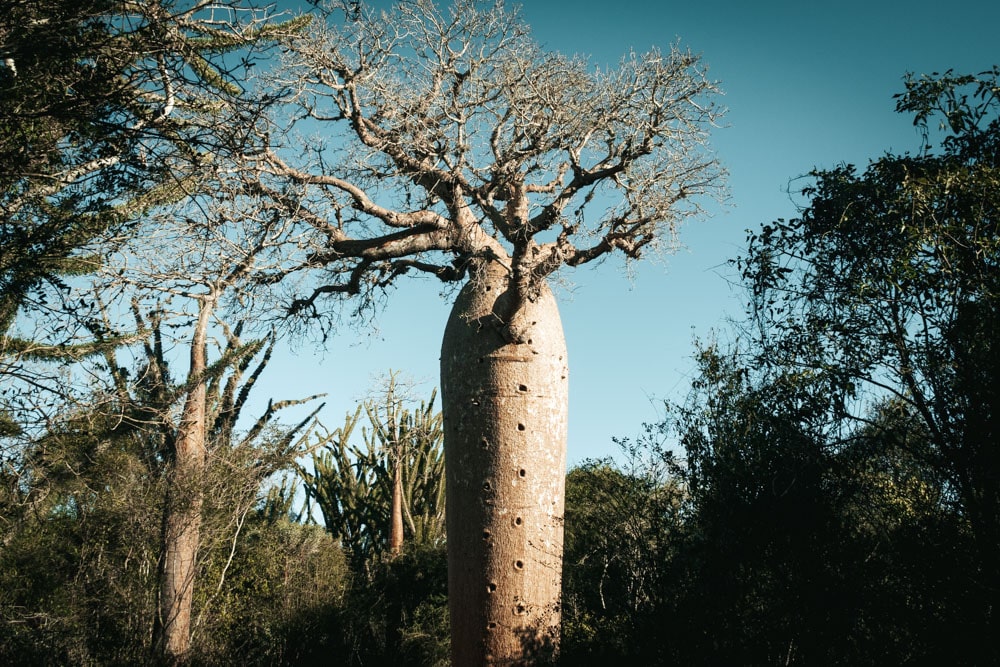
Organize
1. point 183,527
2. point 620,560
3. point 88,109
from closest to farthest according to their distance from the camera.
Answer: point 88,109, point 620,560, point 183,527

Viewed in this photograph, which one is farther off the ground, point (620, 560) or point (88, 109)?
point (88, 109)

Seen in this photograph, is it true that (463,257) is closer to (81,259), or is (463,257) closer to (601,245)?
(601,245)

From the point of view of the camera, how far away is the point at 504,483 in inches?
243

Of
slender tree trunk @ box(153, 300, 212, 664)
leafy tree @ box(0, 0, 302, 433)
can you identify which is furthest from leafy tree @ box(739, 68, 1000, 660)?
slender tree trunk @ box(153, 300, 212, 664)

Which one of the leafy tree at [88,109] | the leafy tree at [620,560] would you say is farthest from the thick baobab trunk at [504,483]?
the leafy tree at [88,109]

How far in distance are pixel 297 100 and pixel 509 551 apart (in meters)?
4.28

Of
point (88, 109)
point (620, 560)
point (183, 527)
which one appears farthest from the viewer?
point (183, 527)

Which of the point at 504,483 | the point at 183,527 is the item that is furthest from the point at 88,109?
the point at 183,527

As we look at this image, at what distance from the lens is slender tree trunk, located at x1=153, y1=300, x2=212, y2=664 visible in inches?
354

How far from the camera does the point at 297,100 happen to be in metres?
6.86

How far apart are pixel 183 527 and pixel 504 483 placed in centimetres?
533

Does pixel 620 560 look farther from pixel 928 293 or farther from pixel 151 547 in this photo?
pixel 151 547

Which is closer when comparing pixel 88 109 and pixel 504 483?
pixel 88 109

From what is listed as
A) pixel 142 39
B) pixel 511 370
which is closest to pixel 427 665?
pixel 511 370
